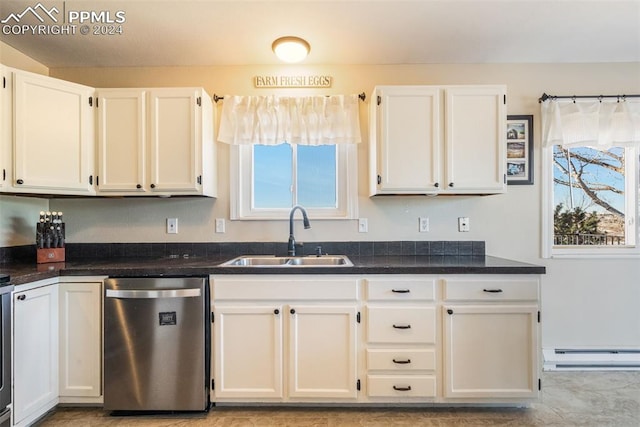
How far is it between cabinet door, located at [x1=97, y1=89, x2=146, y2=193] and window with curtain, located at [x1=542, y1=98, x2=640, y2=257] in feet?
10.0

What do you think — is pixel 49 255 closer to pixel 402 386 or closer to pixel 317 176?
pixel 317 176

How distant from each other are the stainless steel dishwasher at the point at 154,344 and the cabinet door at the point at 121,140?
76 cm

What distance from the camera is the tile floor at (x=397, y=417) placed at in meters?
1.83

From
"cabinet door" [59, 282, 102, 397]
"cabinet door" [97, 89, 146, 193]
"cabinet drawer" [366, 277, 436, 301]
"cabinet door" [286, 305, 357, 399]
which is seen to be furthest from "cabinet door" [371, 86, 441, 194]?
"cabinet door" [59, 282, 102, 397]

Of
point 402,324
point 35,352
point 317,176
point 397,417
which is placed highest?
point 317,176

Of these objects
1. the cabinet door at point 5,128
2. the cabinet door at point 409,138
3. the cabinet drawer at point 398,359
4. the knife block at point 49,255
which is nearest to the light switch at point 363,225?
the cabinet door at point 409,138

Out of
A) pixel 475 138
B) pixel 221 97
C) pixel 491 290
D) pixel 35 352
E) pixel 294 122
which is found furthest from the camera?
pixel 221 97

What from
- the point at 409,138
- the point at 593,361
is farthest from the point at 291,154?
the point at 593,361

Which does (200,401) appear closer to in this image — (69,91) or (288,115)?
(288,115)

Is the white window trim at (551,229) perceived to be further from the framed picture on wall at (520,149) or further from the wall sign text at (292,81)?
the wall sign text at (292,81)

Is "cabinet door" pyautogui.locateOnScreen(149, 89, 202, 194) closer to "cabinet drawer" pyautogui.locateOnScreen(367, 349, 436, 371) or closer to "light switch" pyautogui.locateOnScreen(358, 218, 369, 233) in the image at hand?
"light switch" pyautogui.locateOnScreen(358, 218, 369, 233)

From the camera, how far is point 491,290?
1.86 metres

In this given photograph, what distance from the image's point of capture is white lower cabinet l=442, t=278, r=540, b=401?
1.86 meters

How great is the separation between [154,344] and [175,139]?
134 cm
